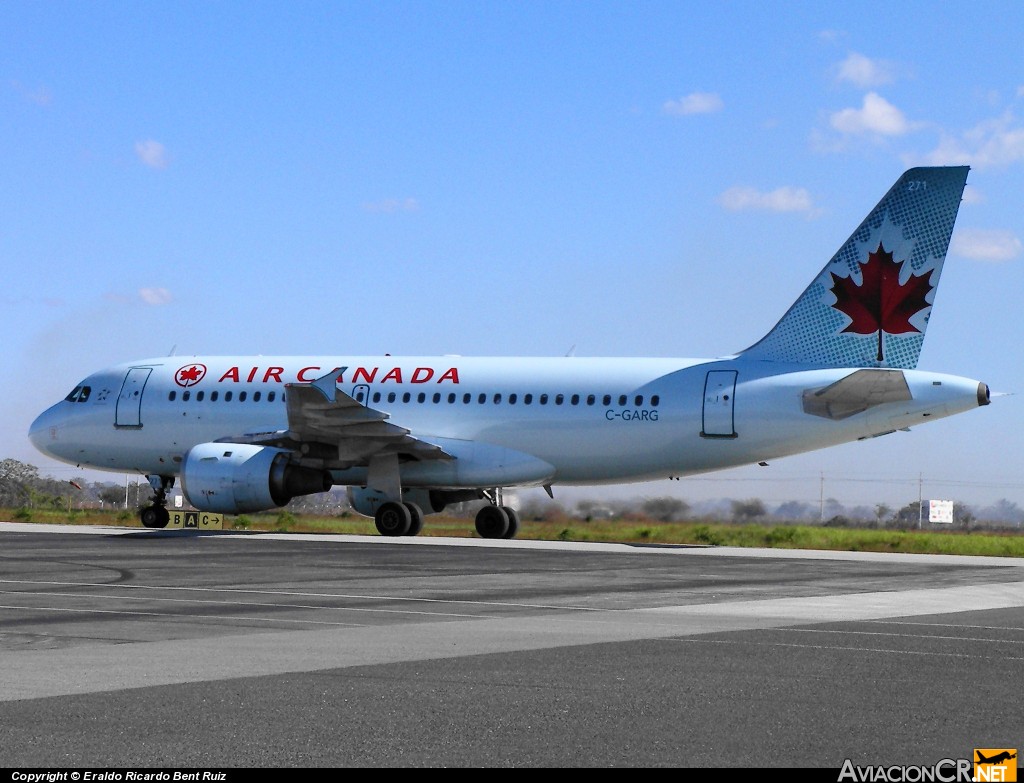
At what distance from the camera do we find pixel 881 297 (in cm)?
3095

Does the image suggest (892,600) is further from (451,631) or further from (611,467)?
(611,467)

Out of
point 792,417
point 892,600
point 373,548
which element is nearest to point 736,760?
point 892,600

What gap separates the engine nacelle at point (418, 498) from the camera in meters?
36.0

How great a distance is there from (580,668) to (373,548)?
16.7 meters

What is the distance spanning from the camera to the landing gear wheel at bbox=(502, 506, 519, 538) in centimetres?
3612

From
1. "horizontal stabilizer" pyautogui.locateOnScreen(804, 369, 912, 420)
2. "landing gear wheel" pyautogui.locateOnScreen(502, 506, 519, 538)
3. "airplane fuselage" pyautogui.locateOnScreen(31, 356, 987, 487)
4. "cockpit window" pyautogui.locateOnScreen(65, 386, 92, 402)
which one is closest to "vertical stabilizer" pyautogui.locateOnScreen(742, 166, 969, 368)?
"airplane fuselage" pyautogui.locateOnScreen(31, 356, 987, 487)

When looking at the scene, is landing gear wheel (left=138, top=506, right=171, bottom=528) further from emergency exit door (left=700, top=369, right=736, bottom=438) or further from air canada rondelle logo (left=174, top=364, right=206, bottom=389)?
emergency exit door (left=700, top=369, right=736, bottom=438)

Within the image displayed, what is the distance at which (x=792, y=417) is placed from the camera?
30.8 m

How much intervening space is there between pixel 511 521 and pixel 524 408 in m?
3.57

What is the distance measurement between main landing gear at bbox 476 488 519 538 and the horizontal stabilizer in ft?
28.7

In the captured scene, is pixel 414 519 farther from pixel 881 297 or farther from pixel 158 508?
pixel 881 297

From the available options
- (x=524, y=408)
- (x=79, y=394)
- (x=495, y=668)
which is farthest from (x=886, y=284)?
(x=495, y=668)

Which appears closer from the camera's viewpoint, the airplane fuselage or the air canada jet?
the air canada jet

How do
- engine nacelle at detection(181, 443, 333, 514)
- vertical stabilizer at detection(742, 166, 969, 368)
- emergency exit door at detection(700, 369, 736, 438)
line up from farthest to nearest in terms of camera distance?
engine nacelle at detection(181, 443, 333, 514), emergency exit door at detection(700, 369, 736, 438), vertical stabilizer at detection(742, 166, 969, 368)
